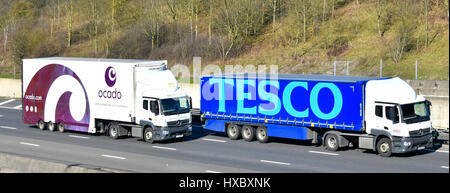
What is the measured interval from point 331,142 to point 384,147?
2466 mm

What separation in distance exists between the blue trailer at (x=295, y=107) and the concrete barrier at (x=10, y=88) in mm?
25658

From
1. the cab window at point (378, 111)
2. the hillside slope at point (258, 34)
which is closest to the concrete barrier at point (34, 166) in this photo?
the cab window at point (378, 111)

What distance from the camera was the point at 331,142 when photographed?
28.7 meters

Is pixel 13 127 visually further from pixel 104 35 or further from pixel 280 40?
pixel 104 35

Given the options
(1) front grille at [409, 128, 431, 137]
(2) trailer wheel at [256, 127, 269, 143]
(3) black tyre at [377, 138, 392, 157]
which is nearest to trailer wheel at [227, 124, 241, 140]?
(2) trailer wheel at [256, 127, 269, 143]

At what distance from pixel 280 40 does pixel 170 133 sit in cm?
2716

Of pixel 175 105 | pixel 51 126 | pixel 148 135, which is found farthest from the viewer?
pixel 51 126

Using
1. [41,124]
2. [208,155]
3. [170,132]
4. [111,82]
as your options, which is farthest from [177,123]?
[41,124]

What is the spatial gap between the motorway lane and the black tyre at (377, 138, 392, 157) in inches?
11.1

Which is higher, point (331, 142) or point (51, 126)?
point (51, 126)

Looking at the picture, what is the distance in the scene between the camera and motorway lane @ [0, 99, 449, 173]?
2502 cm

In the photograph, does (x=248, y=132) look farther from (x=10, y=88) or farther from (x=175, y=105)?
(x=10, y=88)

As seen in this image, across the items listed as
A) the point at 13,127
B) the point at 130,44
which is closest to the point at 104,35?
the point at 130,44

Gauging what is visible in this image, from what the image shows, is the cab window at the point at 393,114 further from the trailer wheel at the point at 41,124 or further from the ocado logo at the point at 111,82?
the trailer wheel at the point at 41,124
